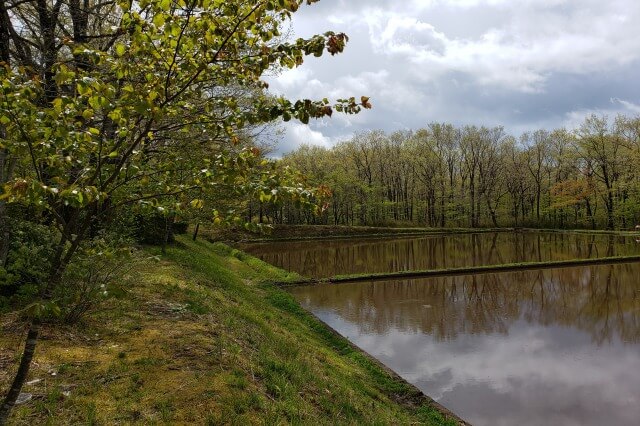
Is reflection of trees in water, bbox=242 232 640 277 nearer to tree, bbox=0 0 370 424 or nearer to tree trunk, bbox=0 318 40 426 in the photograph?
tree, bbox=0 0 370 424

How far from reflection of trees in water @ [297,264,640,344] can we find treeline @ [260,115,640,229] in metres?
42.2

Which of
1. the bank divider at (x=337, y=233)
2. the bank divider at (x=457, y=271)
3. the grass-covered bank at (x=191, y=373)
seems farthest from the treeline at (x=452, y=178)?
the grass-covered bank at (x=191, y=373)

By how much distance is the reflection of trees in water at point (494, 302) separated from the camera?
13.0 meters

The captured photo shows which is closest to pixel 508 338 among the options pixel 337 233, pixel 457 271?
pixel 457 271

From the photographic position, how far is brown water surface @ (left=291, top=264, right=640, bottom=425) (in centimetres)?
816

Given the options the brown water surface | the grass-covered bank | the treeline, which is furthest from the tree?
the treeline

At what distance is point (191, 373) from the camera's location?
18.6 feet

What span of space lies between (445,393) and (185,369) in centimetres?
564

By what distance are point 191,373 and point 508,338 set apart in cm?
959

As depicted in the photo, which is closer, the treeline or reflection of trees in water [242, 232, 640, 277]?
reflection of trees in water [242, 232, 640, 277]

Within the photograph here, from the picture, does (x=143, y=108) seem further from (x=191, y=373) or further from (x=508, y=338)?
(x=508, y=338)

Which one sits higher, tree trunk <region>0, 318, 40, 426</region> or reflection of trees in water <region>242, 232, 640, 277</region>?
tree trunk <region>0, 318, 40, 426</region>

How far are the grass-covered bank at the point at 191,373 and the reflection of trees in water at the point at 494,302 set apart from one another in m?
4.50

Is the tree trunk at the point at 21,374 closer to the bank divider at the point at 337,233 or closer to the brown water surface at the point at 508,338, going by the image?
the brown water surface at the point at 508,338
